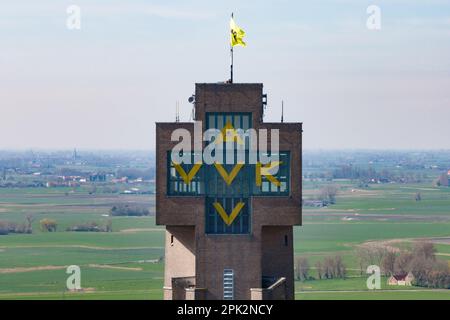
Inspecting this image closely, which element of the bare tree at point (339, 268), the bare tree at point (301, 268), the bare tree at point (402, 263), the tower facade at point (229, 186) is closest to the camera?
the tower facade at point (229, 186)

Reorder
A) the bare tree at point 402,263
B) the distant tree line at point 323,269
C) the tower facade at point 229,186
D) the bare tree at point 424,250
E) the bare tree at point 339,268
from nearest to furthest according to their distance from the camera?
the tower facade at point 229,186 < the distant tree line at point 323,269 < the bare tree at point 339,268 < the bare tree at point 402,263 < the bare tree at point 424,250

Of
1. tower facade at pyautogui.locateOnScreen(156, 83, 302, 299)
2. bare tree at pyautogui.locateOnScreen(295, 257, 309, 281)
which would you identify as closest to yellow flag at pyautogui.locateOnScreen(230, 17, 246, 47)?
tower facade at pyautogui.locateOnScreen(156, 83, 302, 299)

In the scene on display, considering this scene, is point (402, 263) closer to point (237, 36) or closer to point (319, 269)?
point (319, 269)

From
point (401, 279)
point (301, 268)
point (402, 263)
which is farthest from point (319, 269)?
point (402, 263)

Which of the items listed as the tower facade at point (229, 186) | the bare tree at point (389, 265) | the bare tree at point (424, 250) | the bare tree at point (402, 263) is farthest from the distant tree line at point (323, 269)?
the tower facade at point (229, 186)

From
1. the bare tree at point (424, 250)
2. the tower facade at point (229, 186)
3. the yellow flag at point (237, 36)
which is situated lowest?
the bare tree at point (424, 250)

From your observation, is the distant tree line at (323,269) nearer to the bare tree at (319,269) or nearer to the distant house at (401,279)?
the bare tree at (319,269)
